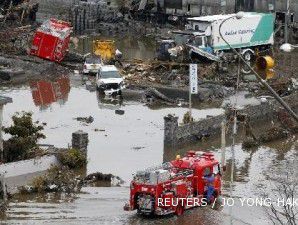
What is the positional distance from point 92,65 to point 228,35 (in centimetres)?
826

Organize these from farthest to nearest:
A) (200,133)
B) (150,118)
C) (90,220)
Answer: (150,118) < (200,133) < (90,220)

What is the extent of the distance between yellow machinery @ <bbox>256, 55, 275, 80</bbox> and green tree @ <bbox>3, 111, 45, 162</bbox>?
55.2ft

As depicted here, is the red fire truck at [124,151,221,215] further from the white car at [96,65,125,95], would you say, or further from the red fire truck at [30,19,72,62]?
the red fire truck at [30,19,72,62]

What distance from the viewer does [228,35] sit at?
47219mm

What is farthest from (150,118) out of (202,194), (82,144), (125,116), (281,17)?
(281,17)

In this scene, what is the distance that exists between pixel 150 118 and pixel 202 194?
11227mm

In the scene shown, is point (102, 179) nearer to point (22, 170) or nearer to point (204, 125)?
point (22, 170)

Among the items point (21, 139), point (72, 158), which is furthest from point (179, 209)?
point (21, 139)

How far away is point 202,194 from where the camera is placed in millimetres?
23656

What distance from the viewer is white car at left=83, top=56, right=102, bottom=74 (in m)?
42.5

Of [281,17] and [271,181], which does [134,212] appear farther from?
[281,17]

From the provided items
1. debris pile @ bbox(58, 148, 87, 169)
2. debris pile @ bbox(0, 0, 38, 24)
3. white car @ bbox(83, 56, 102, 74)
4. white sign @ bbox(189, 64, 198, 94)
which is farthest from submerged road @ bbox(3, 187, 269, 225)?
debris pile @ bbox(0, 0, 38, 24)

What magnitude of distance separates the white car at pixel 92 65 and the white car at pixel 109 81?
7.88 ft

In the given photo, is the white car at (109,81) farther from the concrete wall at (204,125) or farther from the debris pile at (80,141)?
the debris pile at (80,141)
